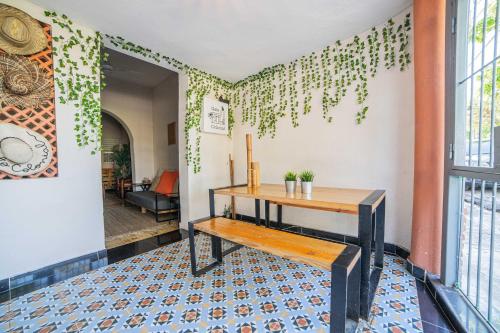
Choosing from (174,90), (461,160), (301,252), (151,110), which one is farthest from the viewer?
(151,110)

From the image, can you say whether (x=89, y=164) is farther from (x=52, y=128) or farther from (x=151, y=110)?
(x=151, y=110)

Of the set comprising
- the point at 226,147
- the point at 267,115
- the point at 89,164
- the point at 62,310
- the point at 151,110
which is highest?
the point at 151,110

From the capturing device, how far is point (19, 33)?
68.0 inches

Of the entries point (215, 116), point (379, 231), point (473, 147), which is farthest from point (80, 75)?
point (473, 147)

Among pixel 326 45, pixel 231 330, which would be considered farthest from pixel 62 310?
pixel 326 45

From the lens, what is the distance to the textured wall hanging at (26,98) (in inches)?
Result: 66.5

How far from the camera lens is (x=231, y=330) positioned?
4.25ft

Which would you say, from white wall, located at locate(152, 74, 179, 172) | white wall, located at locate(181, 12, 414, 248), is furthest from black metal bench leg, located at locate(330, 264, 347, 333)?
white wall, located at locate(152, 74, 179, 172)

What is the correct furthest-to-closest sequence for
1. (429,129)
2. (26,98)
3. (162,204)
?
(162,204)
(26,98)
(429,129)

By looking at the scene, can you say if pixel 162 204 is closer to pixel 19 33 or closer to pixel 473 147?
pixel 19 33

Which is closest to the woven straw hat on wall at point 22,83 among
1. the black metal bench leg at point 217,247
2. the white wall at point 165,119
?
the black metal bench leg at point 217,247

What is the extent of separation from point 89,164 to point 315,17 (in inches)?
113

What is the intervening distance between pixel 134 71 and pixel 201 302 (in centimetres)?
446

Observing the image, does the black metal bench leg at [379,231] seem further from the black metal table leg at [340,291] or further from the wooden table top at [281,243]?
the black metal table leg at [340,291]
